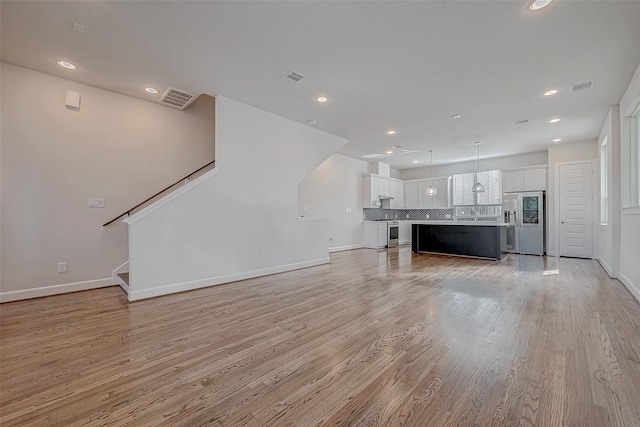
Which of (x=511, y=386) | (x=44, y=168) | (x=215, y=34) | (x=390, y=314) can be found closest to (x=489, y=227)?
(x=390, y=314)

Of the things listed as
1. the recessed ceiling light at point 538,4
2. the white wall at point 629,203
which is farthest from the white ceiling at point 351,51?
the white wall at point 629,203

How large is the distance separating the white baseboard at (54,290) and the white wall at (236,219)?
118 centimetres

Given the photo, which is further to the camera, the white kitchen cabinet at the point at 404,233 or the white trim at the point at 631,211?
the white kitchen cabinet at the point at 404,233

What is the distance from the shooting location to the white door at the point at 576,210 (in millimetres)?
6363

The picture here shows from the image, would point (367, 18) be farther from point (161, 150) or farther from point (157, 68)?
point (161, 150)

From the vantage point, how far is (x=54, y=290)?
3.66 metres

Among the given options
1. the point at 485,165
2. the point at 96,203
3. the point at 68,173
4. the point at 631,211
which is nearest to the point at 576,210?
the point at 485,165

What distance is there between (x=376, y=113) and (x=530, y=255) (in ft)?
19.4

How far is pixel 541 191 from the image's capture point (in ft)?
23.4

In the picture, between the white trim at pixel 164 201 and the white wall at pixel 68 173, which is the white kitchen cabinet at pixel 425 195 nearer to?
the white trim at pixel 164 201

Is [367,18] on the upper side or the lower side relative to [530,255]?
upper

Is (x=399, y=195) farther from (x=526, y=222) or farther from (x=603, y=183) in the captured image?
(x=603, y=183)

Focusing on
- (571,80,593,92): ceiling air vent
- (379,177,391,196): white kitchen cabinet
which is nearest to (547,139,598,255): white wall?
(571,80,593,92): ceiling air vent

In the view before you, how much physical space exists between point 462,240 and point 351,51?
18.0 feet
